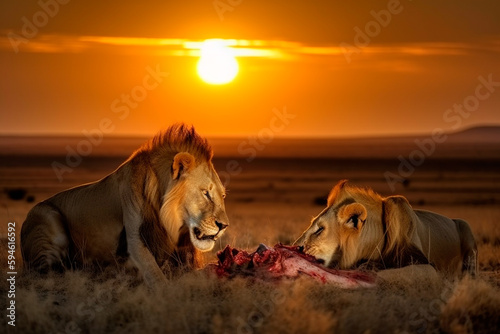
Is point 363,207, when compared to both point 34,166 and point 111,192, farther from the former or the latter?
point 34,166

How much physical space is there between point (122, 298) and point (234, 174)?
49.6m

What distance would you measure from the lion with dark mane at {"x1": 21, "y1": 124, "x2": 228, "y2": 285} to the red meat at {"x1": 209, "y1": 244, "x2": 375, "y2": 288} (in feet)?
1.31

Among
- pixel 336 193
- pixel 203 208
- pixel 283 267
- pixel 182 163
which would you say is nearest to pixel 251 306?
pixel 283 267

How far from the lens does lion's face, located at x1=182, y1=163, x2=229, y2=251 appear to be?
8.86 m

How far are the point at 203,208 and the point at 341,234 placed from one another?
1.45 meters

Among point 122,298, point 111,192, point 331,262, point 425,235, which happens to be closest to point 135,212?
point 111,192

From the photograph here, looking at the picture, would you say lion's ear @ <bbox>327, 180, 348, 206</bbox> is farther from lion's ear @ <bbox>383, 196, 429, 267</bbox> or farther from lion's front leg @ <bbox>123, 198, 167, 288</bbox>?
lion's front leg @ <bbox>123, 198, 167, 288</bbox>

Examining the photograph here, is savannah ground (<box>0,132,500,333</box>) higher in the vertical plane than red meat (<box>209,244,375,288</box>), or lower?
lower

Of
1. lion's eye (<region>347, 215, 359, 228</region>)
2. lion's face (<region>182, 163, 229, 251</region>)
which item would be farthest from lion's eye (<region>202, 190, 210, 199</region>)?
lion's eye (<region>347, 215, 359, 228</region>)

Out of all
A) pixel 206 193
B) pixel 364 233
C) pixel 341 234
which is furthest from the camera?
pixel 206 193

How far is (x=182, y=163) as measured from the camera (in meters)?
9.06

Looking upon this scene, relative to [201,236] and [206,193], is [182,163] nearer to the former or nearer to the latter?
[206,193]

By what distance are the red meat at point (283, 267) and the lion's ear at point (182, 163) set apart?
0.99 metres

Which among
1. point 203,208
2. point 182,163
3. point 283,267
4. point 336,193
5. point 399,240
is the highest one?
Result: point 182,163
